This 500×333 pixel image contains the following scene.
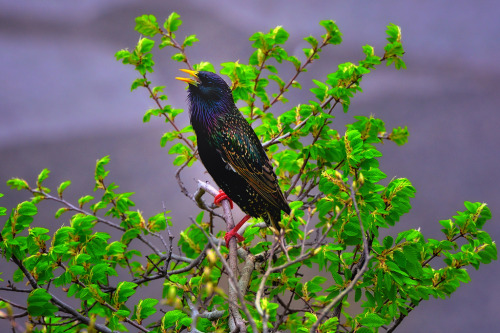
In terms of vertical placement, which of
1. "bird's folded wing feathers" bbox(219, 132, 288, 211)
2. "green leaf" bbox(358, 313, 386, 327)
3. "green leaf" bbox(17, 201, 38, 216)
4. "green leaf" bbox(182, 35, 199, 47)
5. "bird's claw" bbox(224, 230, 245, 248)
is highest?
"green leaf" bbox(182, 35, 199, 47)

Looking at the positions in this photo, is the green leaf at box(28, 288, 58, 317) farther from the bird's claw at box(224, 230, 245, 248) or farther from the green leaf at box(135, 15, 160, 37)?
the green leaf at box(135, 15, 160, 37)

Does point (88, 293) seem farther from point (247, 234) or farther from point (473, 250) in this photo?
point (473, 250)

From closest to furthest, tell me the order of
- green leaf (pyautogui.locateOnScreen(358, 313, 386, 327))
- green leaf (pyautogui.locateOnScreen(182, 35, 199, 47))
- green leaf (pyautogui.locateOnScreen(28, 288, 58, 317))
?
green leaf (pyautogui.locateOnScreen(28, 288, 58, 317))
green leaf (pyautogui.locateOnScreen(358, 313, 386, 327))
green leaf (pyautogui.locateOnScreen(182, 35, 199, 47))

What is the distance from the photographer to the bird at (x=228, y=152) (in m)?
1.81

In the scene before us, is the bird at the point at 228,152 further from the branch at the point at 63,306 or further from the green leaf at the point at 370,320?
the branch at the point at 63,306

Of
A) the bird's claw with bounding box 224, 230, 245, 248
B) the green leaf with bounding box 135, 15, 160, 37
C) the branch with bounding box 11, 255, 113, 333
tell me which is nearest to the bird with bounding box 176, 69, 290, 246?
the bird's claw with bounding box 224, 230, 245, 248

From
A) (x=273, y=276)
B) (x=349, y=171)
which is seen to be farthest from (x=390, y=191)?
(x=273, y=276)

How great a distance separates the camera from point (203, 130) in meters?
1.83

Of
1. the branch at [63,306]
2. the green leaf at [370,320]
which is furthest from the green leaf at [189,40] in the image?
the green leaf at [370,320]

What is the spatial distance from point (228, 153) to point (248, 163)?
92 mm

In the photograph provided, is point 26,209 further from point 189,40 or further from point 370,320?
point 370,320

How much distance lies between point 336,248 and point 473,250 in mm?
580

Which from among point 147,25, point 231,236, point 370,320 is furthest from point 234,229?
point 147,25

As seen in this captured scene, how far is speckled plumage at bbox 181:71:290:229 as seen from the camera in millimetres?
1812
